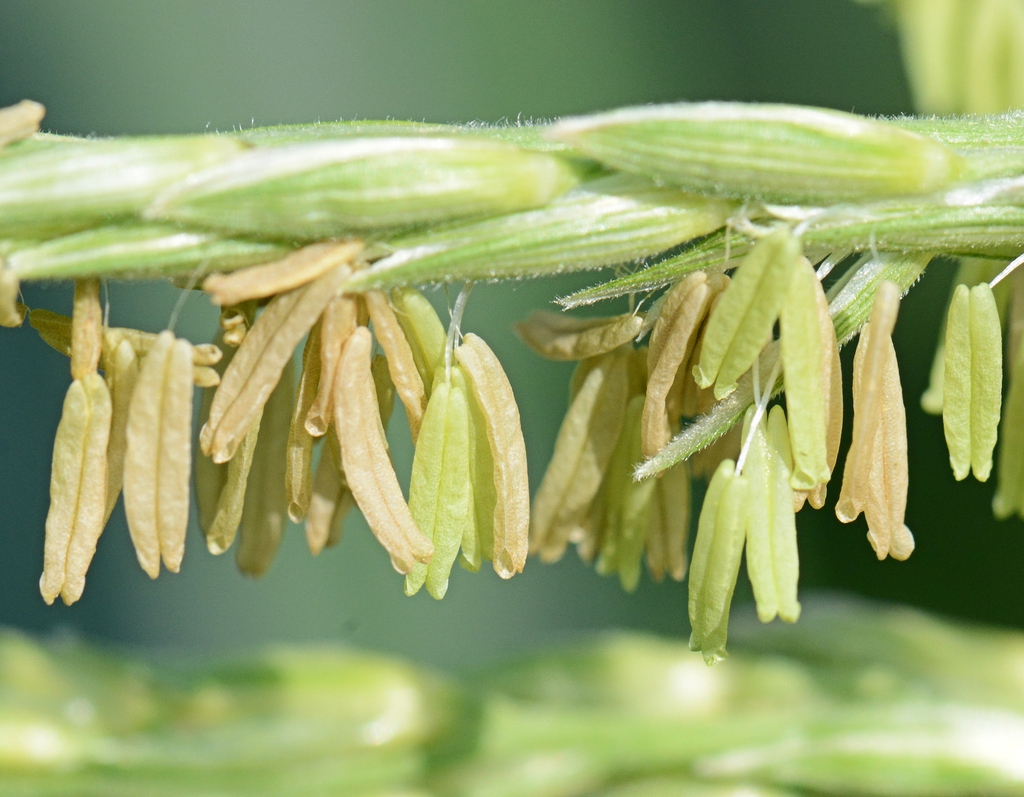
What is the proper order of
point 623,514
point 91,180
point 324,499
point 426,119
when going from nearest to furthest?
point 91,180 → point 324,499 → point 623,514 → point 426,119

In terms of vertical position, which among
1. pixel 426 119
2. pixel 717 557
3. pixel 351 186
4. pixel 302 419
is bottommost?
pixel 717 557

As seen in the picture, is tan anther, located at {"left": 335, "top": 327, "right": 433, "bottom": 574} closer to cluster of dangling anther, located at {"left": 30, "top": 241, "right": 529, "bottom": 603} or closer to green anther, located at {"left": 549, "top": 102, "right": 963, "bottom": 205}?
cluster of dangling anther, located at {"left": 30, "top": 241, "right": 529, "bottom": 603}

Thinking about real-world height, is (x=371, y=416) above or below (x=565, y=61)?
below

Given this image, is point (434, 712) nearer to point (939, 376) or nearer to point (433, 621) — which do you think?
point (433, 621)

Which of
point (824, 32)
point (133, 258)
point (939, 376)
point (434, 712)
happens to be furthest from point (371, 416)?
point (824, 32)

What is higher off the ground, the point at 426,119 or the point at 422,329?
the point at 426,119

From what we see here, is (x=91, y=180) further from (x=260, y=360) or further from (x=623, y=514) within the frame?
(x=623, y=514)

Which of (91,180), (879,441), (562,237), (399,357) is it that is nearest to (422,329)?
(399,357)
